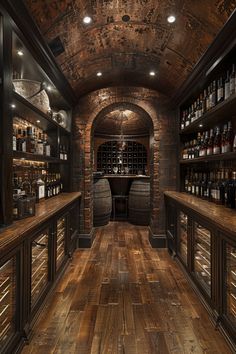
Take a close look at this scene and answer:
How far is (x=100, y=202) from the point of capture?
517cm

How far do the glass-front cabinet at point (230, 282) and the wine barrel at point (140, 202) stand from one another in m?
3.56

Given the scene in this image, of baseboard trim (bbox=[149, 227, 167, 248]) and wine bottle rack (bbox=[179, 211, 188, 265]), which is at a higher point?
wine bottle rack (bbox=[179, 211, 188, 265])

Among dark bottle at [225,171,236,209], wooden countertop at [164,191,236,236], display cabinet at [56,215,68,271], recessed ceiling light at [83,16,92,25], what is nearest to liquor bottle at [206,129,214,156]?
dark bottle at [225,171,236,209]

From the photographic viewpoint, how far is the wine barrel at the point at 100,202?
5.15 m

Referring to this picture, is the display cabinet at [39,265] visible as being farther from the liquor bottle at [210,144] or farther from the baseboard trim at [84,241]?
the liquor bottle at [210,144]

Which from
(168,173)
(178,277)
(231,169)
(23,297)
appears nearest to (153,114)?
(168,173)

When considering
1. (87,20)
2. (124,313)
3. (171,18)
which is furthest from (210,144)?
(124,313)

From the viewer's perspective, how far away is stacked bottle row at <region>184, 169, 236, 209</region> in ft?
7.67

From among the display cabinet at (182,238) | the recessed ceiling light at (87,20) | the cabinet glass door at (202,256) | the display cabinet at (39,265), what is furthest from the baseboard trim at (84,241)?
the recessed ceiling light at (87,20)

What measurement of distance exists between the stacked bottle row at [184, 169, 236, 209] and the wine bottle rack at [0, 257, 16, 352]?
76.4 inches

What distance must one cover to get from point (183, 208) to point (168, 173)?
4.18ft

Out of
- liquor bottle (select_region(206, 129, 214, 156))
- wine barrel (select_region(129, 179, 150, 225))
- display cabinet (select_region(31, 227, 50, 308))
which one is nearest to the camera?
display cabinet (select_region(31, 227, 50, 308))

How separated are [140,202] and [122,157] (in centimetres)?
220

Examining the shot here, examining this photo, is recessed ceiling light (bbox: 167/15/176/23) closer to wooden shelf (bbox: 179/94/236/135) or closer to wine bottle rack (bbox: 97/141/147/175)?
wooden shelf (bbox: 179/94/236/135)
